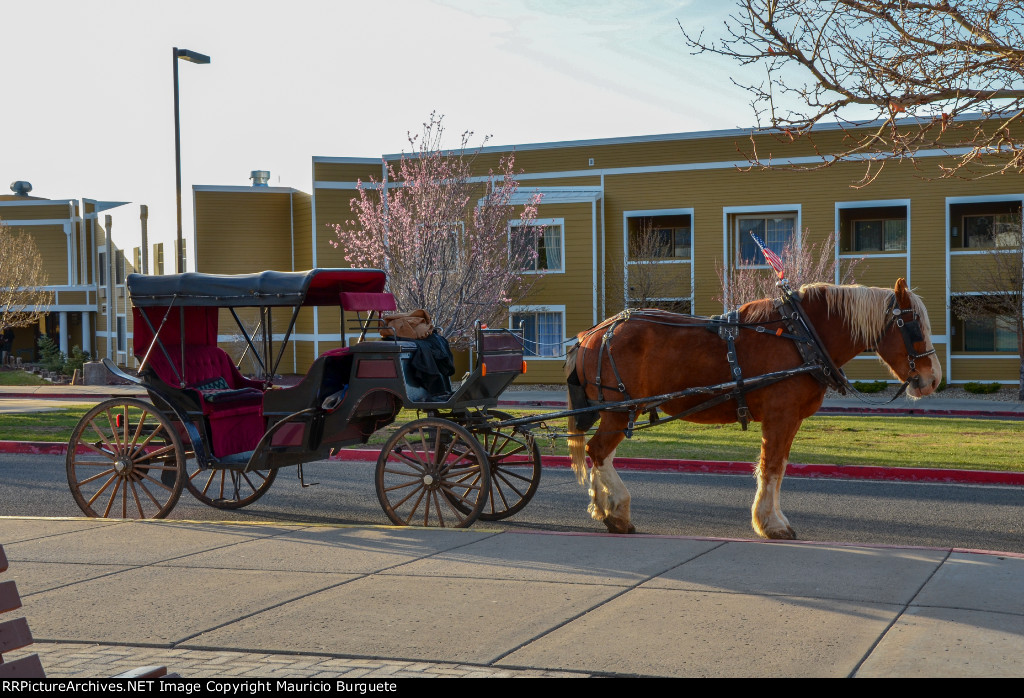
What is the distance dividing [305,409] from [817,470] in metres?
6.51

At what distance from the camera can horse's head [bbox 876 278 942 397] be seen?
8633 millimetres

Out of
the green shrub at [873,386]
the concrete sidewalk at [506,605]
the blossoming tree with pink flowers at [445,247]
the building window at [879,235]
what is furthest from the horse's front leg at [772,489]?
the building window at [879,235]

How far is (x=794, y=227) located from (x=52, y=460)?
90.7ft

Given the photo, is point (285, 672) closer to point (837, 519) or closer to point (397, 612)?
point (397, 612)

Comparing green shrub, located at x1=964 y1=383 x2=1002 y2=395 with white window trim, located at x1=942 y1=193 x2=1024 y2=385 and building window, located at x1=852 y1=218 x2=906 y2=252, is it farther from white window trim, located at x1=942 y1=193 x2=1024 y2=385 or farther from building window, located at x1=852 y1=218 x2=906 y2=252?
building window, located at x1=852 y1=218 x2=906 y2=252

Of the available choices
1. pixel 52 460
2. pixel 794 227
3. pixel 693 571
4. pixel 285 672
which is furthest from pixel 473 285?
pixel 285 672

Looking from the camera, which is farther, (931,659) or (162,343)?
(162,343)

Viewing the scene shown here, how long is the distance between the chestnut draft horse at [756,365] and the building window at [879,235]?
1149 inches

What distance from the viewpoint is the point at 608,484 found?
29.1 feet

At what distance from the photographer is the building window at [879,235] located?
119ft

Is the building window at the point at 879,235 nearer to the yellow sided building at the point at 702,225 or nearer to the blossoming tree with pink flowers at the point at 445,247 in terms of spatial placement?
the yellow sided building at the point at 702,225

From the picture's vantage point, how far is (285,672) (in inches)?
199

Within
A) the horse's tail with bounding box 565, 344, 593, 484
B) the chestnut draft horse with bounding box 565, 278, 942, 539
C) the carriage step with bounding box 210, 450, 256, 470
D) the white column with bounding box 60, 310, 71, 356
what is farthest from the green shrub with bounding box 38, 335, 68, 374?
the chestnut draft horse with bounding box 565, 278, 942, 539

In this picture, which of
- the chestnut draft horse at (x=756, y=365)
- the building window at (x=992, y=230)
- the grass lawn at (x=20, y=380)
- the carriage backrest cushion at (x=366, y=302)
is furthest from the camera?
the grass lawn at (x=20, y=380)
